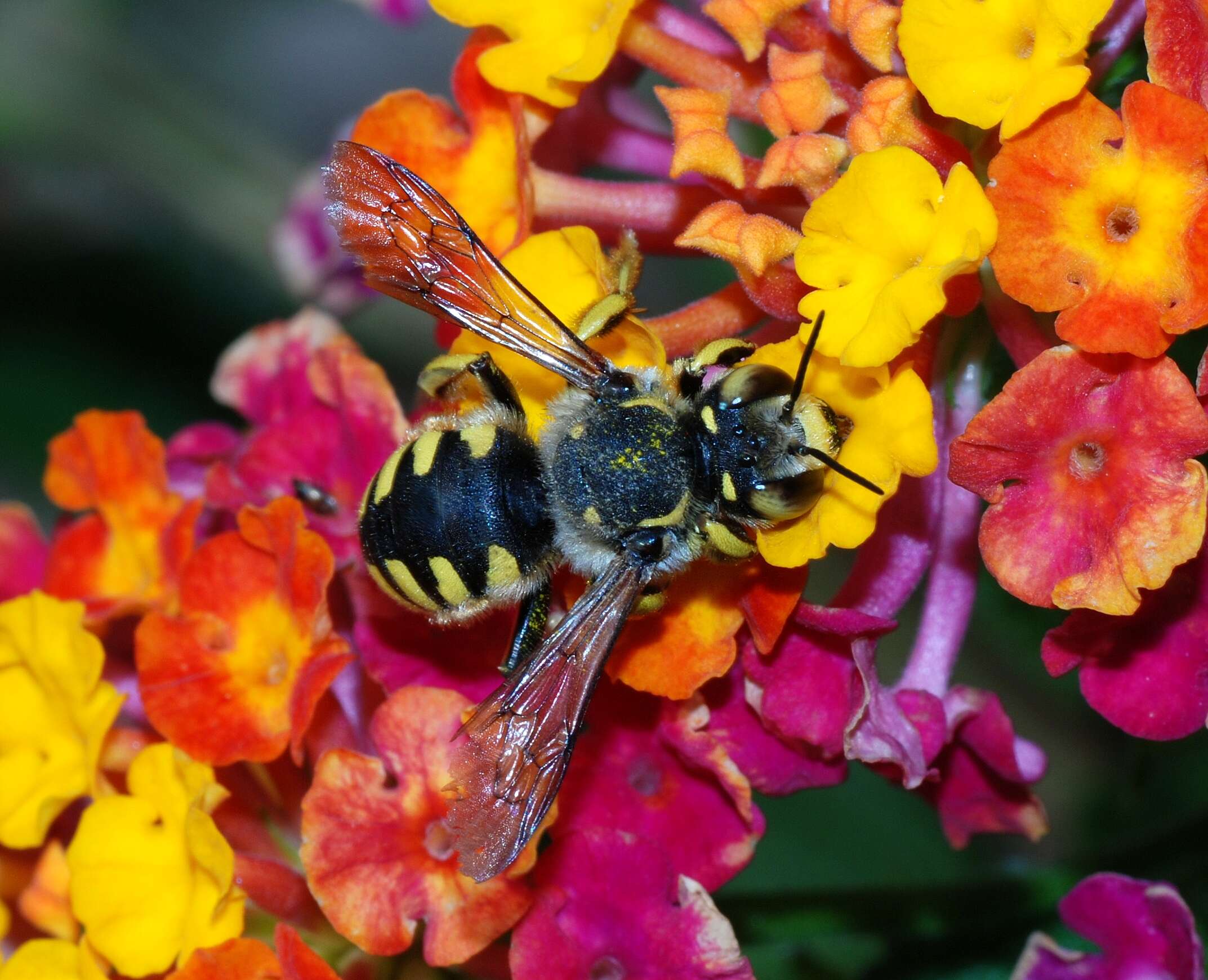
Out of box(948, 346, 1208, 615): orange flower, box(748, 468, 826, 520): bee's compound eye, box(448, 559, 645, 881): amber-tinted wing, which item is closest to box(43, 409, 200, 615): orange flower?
box(448, 559, 645, 881): amber-tinted wing

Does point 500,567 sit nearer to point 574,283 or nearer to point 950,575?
point 574,283

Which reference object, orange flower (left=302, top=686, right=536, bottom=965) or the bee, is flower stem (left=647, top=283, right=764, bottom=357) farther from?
orange flower (left=302, top=686, right=536, bottom=965)

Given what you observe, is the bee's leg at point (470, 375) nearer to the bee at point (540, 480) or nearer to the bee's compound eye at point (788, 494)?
the bee at point (540, 480)

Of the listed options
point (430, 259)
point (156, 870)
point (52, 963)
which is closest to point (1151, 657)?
point (430, 259)

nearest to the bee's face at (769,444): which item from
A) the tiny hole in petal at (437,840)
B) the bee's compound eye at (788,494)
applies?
the bee's compound eye at (788,494)

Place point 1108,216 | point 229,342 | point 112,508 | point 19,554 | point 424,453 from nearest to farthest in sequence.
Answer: point 1108,216, point 424,453, point 112,508, point 19,554, point 229,342

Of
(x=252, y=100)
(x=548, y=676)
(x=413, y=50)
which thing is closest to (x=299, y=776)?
(x=548, y=676)
